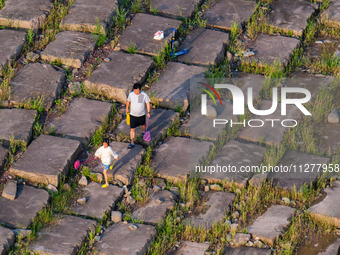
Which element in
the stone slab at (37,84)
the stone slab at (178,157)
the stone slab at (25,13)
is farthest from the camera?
the stone slab at (25,13)

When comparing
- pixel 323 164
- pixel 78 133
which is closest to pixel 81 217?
pixel 78 133

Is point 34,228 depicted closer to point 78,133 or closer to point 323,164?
point 78,133

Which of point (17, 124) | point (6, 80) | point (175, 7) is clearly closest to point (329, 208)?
point (17, 124)

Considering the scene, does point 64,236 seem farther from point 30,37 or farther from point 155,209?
point 30,37

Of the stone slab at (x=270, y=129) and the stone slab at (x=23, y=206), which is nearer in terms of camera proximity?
the stone slab at (x=23, y=206)

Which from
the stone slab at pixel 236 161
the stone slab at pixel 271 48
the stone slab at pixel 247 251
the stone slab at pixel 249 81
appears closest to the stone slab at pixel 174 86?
the stone slab at pixel 249 81

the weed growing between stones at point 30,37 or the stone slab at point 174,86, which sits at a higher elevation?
the weed growing between stones at point 30,37

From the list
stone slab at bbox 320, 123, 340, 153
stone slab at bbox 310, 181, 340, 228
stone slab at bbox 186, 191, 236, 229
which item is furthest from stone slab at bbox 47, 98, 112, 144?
stone slab at bbox 310, 181, 340, 228

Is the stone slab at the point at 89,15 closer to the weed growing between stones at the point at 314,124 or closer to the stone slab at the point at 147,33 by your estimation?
the stone slab at the point at 147,33
